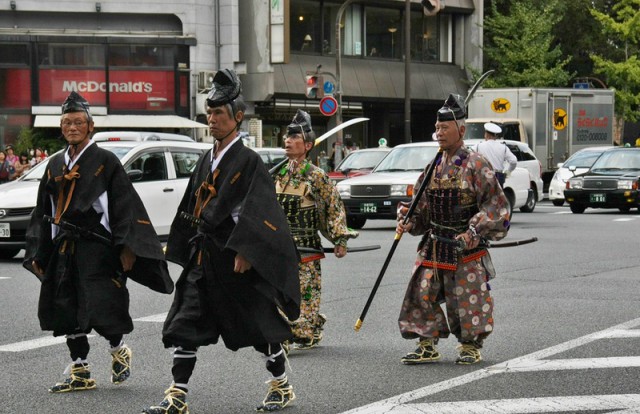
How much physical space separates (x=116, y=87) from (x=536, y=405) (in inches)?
1242

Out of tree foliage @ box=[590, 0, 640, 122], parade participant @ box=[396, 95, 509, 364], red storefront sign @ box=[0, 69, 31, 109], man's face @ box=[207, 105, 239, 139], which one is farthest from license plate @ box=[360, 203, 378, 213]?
tree foliage @ box=[590, 0, 640, 122]

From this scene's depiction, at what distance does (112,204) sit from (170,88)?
30910mm

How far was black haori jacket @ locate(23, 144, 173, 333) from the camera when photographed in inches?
266

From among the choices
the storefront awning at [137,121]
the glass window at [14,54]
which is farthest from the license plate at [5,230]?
the glass window at [14,54]

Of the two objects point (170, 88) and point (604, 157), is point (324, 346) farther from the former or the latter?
point (170, 88)

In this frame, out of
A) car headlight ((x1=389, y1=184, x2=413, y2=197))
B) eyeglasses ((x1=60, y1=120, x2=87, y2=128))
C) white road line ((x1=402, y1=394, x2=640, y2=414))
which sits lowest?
white road line ((x1=402, y1=394, x2=640, y2=414))

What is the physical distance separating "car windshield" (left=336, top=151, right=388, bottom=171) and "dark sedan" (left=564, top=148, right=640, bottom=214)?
4862mm

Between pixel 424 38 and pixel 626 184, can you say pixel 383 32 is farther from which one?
pixel 626 184

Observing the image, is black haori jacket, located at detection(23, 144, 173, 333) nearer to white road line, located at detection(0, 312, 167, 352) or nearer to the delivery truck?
white road line, located at detection(0, 312, 167, 352)

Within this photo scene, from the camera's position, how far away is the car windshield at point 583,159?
96.3 feet

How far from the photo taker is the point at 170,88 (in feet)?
123

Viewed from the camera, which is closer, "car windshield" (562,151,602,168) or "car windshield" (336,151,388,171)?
"car windshield" (336,151,388,171)

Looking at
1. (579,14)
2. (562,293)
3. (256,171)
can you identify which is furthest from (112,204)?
(579,14)

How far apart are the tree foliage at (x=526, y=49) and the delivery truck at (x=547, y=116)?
24.1ft
